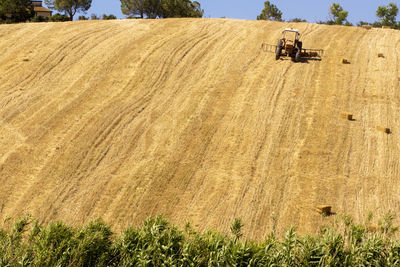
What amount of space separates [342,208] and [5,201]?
40.7 feet

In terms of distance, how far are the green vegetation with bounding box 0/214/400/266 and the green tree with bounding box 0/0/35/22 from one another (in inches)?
1912

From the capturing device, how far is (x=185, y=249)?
431 inches

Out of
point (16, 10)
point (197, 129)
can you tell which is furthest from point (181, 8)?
point (197, 129)

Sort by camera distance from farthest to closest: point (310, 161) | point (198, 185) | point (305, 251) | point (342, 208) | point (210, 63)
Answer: point (210, 63), point (310, 161), point (198, 185), point (342, 208), point (305, 251)

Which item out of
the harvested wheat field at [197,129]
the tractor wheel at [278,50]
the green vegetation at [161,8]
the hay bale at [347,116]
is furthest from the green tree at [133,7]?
the hay bale at [347,116]

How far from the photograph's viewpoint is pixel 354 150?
1972 cm

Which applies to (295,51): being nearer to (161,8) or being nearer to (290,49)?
(290,49)

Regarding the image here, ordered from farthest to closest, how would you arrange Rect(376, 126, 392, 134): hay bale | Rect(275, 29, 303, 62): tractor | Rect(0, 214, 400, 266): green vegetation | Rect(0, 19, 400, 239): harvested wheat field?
1. Rect(275, 29, 303, 62): tractor
2. Rect(376, 126, 392, 134): hay bale
3. Rect(0, 19, 400, 239): harvested wheat field
4. Rect(0, 214, 400, 266): green vegetation

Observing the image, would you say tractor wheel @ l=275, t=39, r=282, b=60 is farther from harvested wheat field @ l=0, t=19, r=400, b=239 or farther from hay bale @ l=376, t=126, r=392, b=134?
hay bale @ l=376, t=126, r=392, b=134

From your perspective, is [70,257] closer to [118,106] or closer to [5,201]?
[5,201]

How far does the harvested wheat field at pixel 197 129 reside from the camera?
659 inches

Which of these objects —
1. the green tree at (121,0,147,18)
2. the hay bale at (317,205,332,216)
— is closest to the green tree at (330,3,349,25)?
the green tree at (121,0,147,18)

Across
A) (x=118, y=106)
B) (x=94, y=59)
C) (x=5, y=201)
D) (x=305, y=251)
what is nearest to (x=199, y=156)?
(x=118, y=106)

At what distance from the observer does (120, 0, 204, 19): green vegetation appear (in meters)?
58.8
